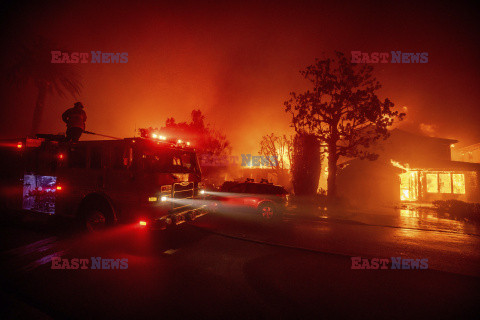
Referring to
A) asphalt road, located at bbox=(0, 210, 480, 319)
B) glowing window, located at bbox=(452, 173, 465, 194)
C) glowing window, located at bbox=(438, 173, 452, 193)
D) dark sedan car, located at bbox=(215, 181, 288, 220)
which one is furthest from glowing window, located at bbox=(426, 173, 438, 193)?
dark sedan car, located at bbox=(215, 181, 288, 220)

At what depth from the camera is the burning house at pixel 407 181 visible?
71.5 feet

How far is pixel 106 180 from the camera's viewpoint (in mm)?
6148

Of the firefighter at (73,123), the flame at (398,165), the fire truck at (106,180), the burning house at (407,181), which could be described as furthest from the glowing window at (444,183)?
the firefighter at (73,123)

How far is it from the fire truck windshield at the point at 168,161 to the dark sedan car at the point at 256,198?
3.18 metres

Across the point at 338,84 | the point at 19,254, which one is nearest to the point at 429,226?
the point at 338,84

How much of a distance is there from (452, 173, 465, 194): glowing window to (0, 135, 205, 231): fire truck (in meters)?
26.7

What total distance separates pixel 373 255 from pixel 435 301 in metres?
2.28

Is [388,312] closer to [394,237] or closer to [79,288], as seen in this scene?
[79,288]

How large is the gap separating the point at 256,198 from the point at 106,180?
6224mm

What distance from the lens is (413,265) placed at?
5.70 meters

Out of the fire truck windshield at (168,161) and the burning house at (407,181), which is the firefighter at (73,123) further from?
the burning house at (407,181)

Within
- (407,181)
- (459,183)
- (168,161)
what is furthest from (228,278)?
(459,183)

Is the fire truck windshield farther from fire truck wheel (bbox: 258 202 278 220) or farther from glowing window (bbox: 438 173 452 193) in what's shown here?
glowing window (bbox: 438 173 452 193)

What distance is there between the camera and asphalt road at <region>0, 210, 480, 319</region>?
3.64 metres
